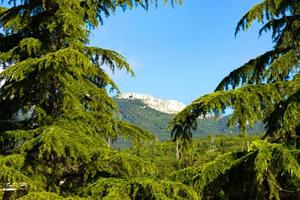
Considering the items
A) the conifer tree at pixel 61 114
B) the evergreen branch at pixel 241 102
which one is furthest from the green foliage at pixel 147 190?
the evergreen branch at pixel 241 102

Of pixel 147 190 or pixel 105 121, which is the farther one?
pixel 105 121

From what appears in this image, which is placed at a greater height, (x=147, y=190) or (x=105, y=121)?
(x=105, y=121)

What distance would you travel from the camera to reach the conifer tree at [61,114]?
718 cm

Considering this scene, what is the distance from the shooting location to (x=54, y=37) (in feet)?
30.4

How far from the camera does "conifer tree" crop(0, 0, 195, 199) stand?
283 inches

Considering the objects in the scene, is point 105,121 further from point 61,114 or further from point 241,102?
point 241,102

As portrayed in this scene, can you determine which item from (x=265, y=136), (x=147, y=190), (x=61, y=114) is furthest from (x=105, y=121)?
(x=265, y=136)

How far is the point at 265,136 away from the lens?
21.7 feet

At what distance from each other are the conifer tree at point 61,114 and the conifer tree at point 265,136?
1.66 ft

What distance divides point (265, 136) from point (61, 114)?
3.67m

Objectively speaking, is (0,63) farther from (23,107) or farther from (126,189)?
(126,189)

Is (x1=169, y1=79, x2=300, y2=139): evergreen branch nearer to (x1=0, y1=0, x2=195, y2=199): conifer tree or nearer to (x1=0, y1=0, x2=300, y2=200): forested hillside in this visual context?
(x1=0, y1=0, x2=300, y2=200): forested hillside

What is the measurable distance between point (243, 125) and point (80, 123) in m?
3.33

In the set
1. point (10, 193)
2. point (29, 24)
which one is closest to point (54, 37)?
point (29, 24)
